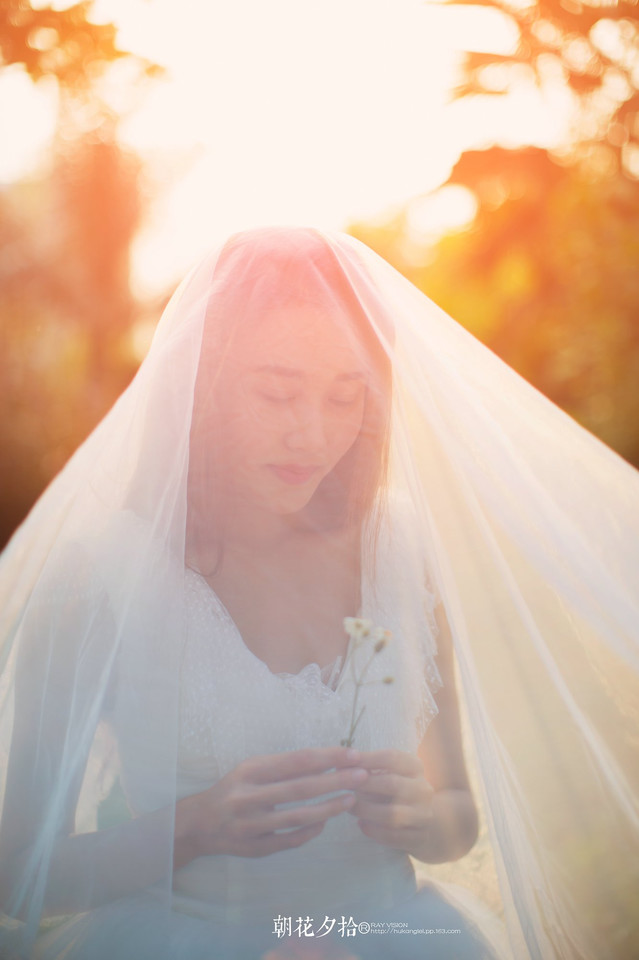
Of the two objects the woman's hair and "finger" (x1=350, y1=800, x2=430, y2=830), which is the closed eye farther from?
"finger" (x1=350, y1=800, x2=430, y2=830)

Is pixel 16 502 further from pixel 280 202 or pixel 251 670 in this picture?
pixel 251 670

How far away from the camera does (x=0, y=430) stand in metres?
3.14

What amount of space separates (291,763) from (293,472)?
15.1 inches

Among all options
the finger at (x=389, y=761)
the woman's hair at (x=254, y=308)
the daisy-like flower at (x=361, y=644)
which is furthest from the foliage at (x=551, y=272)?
the finger at (x=389, y=761)

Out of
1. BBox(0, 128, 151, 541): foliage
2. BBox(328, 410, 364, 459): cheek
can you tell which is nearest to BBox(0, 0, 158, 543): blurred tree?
BBox(0, 128, 151, 541): foliage

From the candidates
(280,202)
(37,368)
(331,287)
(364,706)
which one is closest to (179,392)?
(331,287)

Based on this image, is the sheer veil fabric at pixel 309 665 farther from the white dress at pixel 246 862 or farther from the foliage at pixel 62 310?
the foliage at pixel 62 310

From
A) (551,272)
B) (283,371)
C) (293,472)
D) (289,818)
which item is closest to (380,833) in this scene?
(289,818)

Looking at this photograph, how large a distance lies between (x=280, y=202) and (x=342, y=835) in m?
1.56

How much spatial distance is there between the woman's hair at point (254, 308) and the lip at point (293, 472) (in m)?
0.08

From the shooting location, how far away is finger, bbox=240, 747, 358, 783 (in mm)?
750

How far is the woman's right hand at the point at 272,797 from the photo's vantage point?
0.75m

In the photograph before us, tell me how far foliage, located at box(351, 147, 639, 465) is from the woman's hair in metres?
1.67

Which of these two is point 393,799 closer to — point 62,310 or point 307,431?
point 307,431
